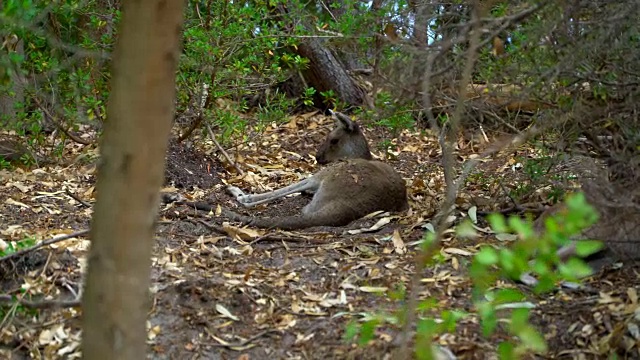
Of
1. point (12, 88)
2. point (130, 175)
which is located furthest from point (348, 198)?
point (130, 175)

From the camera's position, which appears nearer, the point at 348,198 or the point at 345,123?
the point at 348,198

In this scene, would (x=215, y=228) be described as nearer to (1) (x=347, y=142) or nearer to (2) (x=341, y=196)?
(2) (x=341, y=196)

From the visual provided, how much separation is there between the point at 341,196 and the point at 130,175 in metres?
4.01

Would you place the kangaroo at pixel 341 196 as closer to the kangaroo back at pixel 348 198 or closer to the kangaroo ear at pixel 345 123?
the kangaroo back at pixel 348 198

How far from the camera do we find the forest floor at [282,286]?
12.6ft

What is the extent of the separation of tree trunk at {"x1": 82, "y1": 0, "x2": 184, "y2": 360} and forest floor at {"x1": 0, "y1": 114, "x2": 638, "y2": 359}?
144 centimetres

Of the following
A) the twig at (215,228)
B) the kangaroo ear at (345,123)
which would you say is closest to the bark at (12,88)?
the twig at (215,228)

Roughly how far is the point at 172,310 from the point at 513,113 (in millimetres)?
2775

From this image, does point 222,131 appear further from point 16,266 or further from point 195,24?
point 16,266

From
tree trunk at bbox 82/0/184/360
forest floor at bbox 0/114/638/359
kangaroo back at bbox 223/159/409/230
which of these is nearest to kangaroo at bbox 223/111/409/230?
kangaroo back at bbox 223/159/409/230

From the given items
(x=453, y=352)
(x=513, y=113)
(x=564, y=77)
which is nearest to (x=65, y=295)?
(x=453, y=352)

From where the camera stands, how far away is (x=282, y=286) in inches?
177

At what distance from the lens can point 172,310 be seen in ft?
13.5

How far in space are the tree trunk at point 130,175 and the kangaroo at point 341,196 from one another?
138 inches
